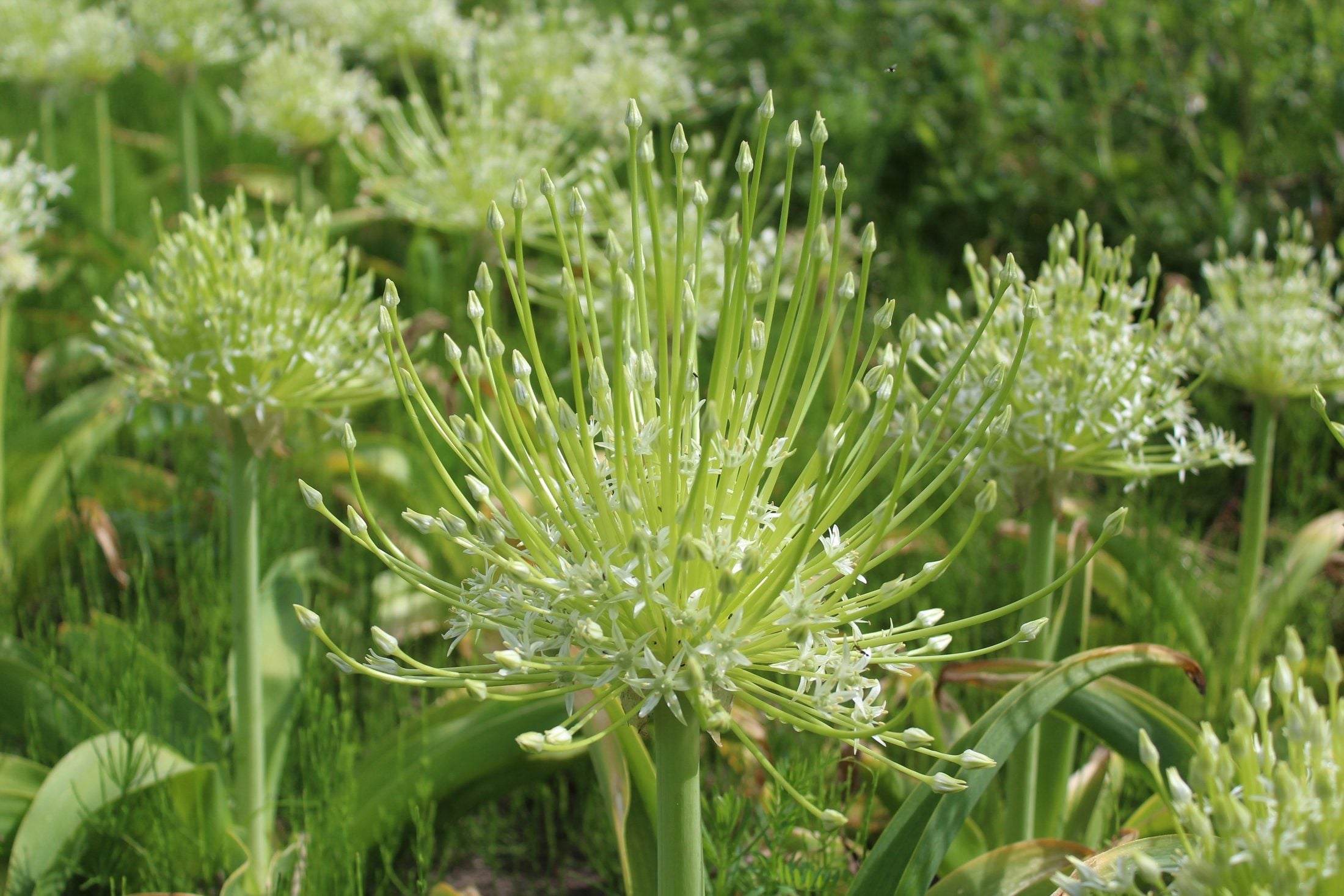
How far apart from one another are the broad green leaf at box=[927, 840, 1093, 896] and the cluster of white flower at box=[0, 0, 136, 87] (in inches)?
180

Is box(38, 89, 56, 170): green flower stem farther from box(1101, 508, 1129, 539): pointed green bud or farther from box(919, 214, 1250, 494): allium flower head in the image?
box(1101, 508, 1129, 539): pointed green bud

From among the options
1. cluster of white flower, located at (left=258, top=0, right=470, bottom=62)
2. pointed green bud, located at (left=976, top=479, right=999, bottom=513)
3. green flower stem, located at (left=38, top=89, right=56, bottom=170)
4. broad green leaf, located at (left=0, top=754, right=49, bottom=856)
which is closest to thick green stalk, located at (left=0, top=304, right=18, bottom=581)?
broad green leaf, located at (left=0, top=754, right=49, bottom=856)

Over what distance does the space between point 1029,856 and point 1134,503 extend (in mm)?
1891

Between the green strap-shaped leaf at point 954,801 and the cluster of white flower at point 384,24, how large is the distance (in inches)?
156

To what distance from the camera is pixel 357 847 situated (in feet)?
7.88

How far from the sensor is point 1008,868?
192 centimetres

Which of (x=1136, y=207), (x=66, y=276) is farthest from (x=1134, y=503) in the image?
(x=66, y=276)

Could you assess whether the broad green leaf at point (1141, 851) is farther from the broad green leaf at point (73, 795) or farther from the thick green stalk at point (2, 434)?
the thick green stalk at point (2, 434)

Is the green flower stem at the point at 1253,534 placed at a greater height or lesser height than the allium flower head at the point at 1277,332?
lesser

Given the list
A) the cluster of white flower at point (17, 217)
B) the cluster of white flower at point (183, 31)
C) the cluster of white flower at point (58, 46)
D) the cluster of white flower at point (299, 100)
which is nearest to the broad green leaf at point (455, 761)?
the cluster of white flower at point (17, 217)

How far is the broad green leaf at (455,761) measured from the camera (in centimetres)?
236

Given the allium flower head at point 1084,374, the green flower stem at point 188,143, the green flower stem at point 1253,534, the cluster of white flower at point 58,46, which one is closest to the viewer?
the allium flower head at point 1084,374

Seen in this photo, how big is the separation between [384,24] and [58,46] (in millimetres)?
1422

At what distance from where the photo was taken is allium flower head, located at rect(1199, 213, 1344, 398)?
8.59 ft
